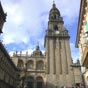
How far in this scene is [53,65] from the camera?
4847 cm

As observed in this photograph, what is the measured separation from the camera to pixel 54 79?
4597cm

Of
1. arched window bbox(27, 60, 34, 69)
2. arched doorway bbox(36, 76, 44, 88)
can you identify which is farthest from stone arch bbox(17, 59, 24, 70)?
arched doorway bbox(36, 76, 44, 88)

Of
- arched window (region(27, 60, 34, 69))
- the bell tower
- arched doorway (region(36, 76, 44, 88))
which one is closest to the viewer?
the bell tower

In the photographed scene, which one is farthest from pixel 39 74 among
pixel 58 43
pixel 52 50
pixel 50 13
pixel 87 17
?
pixel 87 17

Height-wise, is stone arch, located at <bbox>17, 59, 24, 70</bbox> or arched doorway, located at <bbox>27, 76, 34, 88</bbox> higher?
stone arch, located at <bbox>17, 59, 24, 70</bbox>

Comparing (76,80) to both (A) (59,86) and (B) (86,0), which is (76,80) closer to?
(A) (59,86)

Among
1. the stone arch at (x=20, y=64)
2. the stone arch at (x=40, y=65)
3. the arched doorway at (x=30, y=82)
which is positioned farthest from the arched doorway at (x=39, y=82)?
the stone arch at (x=20, y=64)

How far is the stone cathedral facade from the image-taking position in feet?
151

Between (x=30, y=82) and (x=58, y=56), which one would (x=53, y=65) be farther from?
(x=30, y=82)

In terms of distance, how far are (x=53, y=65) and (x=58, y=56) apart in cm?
359

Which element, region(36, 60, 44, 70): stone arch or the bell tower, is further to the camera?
region(36, 60, 44, 70): stone arch

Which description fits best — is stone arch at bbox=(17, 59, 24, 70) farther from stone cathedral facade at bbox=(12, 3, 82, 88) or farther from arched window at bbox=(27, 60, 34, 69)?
arched window at bbox=(27, 60, 34, 69)

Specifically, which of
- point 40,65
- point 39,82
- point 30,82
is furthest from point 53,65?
point 30,82

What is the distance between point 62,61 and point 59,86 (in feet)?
26.7
